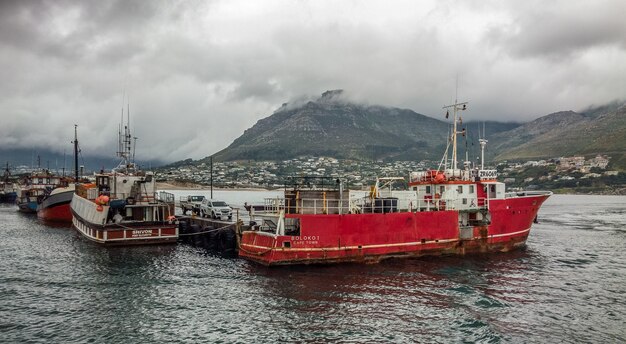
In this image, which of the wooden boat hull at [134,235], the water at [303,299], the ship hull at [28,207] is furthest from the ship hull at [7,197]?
the water at [303,299]

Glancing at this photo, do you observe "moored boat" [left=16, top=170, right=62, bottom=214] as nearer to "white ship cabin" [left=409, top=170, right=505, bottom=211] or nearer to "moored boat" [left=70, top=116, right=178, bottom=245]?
"moored boat" [left=70, top=116, right=178, bottom=245]

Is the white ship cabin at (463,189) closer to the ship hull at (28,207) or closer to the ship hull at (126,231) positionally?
the ship hull at (126,231)

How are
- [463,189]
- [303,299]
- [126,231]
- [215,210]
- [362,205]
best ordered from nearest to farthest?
1. [303,299]
2. [362,205]
3. [463,189]
4. [126,231]
5. [215,210]

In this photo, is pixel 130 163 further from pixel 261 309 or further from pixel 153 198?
pixel 261 309

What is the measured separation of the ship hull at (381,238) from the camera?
3350 cm

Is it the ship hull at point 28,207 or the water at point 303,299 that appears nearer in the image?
the water at point 303,299

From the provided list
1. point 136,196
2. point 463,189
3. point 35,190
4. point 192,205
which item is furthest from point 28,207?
point 463,189

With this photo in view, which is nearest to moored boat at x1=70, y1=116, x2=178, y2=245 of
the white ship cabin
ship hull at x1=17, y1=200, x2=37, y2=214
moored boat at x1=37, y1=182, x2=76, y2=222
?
moored boat at x1=37, y1=182, x2=76, y2=222

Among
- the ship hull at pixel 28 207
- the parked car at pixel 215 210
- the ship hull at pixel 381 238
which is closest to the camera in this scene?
the ship hull at pixel 381 238

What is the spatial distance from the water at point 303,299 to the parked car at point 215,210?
35.0 feet

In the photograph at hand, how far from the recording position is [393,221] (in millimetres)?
36062

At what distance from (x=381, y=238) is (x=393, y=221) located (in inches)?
67.1

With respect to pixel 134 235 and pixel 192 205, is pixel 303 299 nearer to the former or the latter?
pixel 134 235

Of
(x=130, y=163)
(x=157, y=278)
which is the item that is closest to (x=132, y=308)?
(x=157, y=278)
